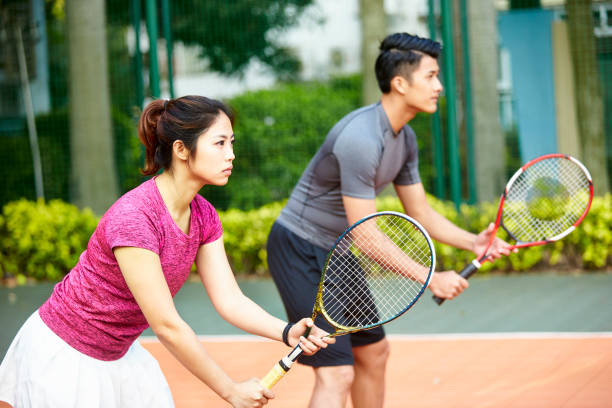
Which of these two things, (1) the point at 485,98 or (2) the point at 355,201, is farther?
(1) the point at 485,98

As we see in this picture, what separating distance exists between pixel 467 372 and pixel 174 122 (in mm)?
3021

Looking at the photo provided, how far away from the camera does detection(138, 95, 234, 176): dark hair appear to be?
7.82ft

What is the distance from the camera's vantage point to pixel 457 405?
423cm

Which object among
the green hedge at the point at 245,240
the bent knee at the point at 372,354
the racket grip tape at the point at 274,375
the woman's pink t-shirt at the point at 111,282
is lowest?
the green hedge at the point at 245,240

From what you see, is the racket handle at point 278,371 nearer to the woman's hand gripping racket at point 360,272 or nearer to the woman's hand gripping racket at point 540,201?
the woman's hand gripping racket at point 360,272

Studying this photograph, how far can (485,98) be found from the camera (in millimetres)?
8367

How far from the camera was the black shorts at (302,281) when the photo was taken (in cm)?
308

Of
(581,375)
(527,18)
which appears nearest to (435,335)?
(581,375)

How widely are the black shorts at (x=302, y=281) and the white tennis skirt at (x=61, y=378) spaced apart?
0.83 metres

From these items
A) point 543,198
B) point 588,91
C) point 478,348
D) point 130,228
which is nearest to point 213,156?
point 130,228

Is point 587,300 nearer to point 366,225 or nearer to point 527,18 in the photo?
point 527,18

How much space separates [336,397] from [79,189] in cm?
648

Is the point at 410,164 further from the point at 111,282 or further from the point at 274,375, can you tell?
the point at 111,282

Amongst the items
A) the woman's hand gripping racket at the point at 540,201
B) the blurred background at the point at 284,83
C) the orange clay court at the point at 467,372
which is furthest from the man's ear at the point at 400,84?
the blurred background at the point at 284,83
